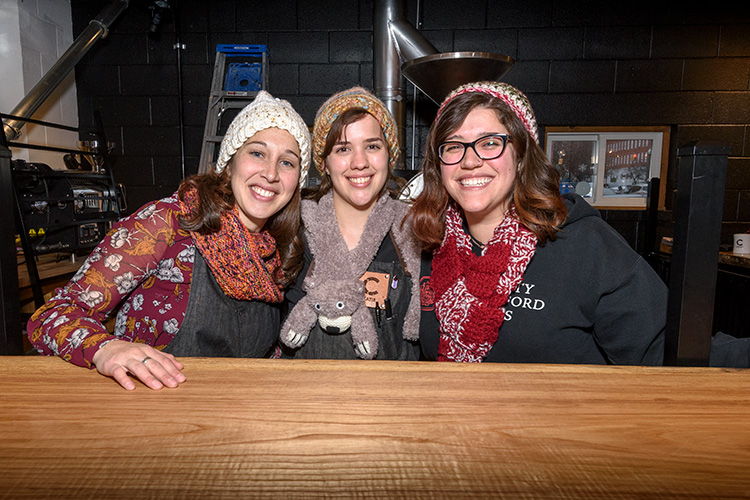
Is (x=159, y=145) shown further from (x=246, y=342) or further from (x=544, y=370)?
(x=544, y=370)

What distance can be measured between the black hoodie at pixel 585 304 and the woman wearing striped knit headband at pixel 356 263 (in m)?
0.37

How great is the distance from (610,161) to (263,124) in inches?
141

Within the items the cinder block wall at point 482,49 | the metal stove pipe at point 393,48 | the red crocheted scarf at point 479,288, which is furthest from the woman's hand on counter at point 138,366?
the cinder block wall at point 482,49

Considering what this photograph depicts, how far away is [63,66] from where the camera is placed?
341 centimetres

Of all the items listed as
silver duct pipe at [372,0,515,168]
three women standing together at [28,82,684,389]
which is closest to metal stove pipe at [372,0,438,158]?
silver duct pipe at [372,0,515,168]

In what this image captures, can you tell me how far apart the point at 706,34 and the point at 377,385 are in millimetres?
4468

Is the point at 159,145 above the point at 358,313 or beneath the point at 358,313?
above

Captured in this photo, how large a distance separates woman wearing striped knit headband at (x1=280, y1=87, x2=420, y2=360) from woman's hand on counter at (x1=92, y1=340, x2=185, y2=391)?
28.1 inches

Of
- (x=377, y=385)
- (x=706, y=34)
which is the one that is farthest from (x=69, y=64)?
(x=706, y=34)

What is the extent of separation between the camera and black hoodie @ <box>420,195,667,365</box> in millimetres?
1125

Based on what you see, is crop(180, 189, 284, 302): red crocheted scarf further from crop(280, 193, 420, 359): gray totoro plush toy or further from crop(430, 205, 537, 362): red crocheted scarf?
crop(430, 205, 537, 362): red crocheted scarf

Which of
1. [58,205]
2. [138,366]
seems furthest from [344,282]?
[58,205]

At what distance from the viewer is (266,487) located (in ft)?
1.49

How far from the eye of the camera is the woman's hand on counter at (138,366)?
73 centimetres
